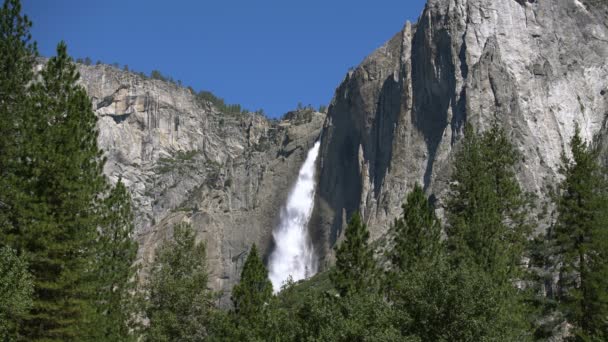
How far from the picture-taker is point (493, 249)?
40.9m

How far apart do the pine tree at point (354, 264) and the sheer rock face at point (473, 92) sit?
84.2 m

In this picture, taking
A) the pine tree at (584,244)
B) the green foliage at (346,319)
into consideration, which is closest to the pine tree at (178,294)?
the green foliage at (346,319)

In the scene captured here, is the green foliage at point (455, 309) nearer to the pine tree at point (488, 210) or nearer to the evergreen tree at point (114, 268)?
the pine tree at point (488, 210)

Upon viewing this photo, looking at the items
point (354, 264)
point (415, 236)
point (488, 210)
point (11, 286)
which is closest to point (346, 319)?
point (354, 264)

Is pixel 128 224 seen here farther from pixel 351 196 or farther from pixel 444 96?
pixel 351 196

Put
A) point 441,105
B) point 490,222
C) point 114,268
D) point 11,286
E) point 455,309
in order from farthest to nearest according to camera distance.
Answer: point 441,105 → point 490,222 → point 114,268 → point 455,309 → point 11,286

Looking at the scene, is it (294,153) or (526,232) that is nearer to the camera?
(526,232)

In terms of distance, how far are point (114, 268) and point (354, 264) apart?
45.3ft

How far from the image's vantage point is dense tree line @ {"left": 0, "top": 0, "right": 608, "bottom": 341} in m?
32.7

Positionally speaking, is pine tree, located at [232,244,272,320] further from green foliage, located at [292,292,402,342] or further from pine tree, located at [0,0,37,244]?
pine tree, located at [0,0,37,244]

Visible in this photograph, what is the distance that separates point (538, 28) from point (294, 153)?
68729 millimetres

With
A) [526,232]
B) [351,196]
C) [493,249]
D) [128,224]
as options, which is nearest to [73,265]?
[128,224]

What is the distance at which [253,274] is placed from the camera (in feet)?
172

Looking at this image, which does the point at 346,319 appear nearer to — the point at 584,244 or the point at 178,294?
the point at 584,244
